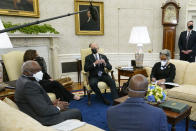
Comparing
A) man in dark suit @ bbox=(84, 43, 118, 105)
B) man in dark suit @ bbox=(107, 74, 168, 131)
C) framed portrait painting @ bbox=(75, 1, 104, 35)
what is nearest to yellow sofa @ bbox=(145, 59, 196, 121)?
man in dark suit @ bbox=(84, 43, 118, 105)

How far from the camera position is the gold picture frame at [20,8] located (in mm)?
4590

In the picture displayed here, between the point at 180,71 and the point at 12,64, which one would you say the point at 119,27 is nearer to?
the point at 180,71

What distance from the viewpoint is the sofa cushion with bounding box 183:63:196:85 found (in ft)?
11.5

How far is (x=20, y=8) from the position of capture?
4.86 metres

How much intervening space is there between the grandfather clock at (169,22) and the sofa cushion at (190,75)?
10.0 feet

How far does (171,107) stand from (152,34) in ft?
15.9

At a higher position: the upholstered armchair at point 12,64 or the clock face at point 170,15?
the clock face at point 170,15

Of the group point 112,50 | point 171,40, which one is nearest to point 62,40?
point 112,50

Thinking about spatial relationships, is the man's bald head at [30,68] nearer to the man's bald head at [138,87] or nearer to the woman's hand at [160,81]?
the man's bald head at [138,87]

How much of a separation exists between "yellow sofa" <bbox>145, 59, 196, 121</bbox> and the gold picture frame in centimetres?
360

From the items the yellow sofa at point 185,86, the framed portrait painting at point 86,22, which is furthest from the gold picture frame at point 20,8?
the yellow sofa at point 185,86

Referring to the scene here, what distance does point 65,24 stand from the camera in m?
5.76

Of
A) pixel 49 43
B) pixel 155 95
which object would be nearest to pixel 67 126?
pixel 155 95

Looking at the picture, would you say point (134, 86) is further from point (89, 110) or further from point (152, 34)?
point (152, 34)
